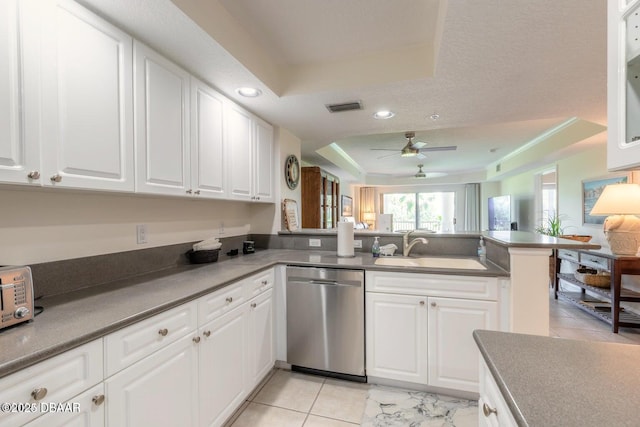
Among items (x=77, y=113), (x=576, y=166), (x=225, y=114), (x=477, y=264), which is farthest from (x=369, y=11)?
(x=576, y=166)

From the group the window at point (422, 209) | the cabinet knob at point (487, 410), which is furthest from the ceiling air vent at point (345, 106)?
the window at point (422, 209)

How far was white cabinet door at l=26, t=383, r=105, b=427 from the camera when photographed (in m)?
0.81

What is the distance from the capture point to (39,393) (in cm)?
79

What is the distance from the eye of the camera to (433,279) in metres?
1.95

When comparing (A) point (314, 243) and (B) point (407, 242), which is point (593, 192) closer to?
(B) point (407, 242)

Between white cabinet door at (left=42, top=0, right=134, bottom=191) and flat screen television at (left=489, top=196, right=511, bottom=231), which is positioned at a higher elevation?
white cabinet door at (left=42, top=0, right=134, bottom=191)

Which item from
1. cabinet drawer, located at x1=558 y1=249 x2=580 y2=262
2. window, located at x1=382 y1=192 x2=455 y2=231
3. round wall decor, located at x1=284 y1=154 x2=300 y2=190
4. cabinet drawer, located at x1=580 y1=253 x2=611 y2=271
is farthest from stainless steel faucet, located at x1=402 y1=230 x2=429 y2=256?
window, located at x1=382 y1=192 x2=455 y2=231

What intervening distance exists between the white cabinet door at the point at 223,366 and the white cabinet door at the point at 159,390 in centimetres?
7

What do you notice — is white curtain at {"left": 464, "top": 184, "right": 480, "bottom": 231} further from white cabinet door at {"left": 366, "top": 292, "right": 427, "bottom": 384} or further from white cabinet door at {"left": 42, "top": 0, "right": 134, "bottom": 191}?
white cabinet door at {"left": 42, "top": 0, "right": 134, "bottom": 191}

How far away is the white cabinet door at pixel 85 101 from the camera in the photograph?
3.56ft

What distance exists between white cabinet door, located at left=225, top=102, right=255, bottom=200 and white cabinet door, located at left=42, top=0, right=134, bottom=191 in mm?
840

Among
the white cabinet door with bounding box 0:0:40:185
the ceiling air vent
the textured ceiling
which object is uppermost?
the textured ceiling

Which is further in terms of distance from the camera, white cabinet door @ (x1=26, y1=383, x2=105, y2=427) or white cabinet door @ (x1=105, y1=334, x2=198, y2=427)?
white cabinet door @ (x1=105, y1=334, x2=198, y2=427)

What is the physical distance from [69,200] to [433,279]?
2.16m
